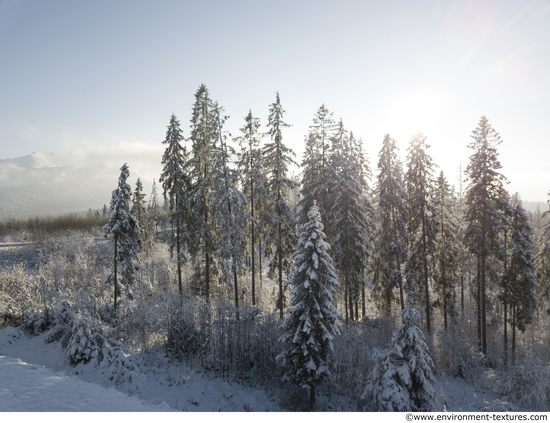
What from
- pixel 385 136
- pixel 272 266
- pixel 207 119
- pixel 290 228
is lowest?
pixel 272 266

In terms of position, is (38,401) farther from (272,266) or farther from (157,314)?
(272,266)

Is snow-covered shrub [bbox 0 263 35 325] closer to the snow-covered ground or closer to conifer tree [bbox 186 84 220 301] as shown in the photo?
the snow-covered ground

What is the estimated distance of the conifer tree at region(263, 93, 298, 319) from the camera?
20.7 metres

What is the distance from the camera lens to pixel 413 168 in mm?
21594

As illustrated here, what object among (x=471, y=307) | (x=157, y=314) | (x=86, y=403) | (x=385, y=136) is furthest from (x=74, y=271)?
(x=471, y=307)

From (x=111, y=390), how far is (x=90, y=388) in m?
0.74

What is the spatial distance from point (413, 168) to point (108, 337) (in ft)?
78.6

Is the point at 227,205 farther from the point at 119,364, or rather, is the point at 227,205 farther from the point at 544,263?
the point at 544,263

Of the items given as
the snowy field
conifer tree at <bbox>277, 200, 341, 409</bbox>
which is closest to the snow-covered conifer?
the snowy field

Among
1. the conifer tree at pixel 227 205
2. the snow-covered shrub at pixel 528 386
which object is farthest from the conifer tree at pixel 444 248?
the conifer tree at pixel 227 205

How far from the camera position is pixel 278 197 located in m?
21.1

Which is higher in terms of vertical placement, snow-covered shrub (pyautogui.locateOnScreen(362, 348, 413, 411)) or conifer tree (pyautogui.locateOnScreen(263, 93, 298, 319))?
conifer tree (pyautogui.locateOnScreen(263, 93, 298, 319))

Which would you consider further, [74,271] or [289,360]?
[74,271]

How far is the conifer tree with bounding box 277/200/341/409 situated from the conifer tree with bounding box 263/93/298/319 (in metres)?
7.57
